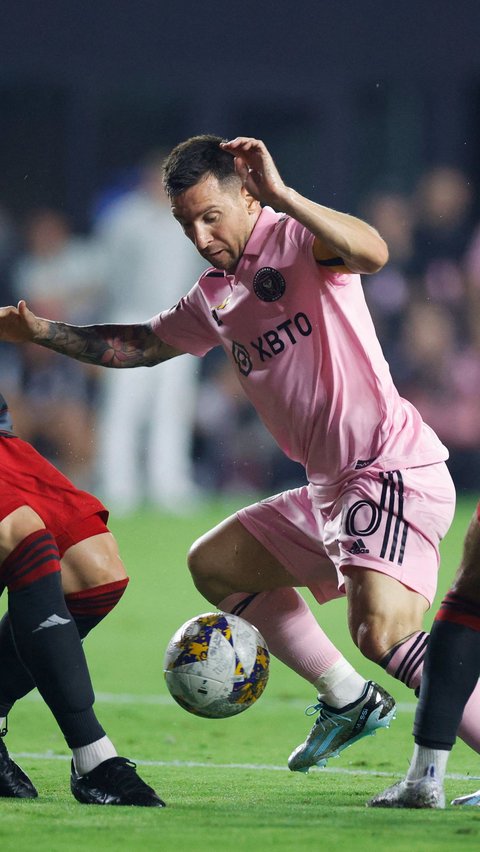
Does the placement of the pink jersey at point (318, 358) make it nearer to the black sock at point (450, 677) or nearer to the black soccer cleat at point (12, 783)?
the black sock at point (450, 677)

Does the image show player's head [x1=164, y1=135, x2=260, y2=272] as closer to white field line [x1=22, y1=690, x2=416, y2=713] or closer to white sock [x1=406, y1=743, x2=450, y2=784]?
white sock [x1=406, y1=743, x2=450, y2=784]

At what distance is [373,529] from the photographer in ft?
15.3

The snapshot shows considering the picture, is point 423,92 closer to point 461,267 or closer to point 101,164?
point 461,267

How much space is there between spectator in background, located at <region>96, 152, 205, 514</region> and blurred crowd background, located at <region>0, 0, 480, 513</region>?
0.09ft

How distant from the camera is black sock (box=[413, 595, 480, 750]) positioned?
13.4 ft

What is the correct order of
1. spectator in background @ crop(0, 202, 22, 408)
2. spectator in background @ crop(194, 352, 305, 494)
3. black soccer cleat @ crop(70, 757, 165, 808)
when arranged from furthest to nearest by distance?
spectator in background @ crop(194, 352, 305, 494)
spectator in background @ crop(0, 202, 22, 408)
black soccer cleat @ crop(70, 757, 165, 808)

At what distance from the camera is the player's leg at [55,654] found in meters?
4.25

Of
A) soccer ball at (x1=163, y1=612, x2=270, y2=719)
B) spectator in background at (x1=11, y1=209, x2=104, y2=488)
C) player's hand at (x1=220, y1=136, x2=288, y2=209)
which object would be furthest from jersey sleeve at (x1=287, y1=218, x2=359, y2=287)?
spectator in background at (x1=11, y1=209, x2=104, y2=488)

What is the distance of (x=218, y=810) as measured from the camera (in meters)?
4.14

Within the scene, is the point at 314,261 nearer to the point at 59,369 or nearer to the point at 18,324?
the point at 18,324

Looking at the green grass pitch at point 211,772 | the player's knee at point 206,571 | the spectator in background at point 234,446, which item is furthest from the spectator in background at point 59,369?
the player's knee at point 206,571

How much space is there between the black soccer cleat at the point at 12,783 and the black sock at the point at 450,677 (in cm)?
122

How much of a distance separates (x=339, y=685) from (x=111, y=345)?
146 centimetres

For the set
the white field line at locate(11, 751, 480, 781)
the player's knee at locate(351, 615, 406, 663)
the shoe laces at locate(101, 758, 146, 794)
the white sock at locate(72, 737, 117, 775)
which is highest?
the player's knee at locate(351, 615, 406, 663)
